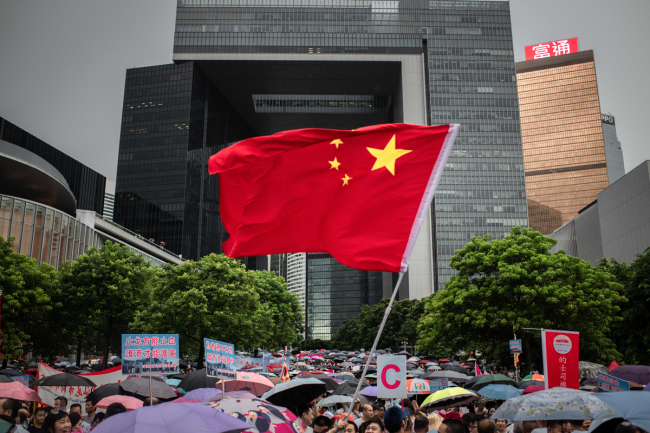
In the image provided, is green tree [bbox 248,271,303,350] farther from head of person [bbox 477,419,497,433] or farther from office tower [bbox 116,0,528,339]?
head of person [bbox 477,419,497,433]

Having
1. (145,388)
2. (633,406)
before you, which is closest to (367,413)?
(633,406)

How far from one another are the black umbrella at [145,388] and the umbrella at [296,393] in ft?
9.72

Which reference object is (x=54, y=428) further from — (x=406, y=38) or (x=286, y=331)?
(x=406, y=38)

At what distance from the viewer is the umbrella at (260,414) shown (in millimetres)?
6996

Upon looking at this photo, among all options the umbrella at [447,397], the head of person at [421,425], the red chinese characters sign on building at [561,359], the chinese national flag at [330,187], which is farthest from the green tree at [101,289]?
the head of person at [421,425]

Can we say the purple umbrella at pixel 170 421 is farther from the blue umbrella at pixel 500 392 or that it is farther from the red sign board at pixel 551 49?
the red sign board at pixel 551 49

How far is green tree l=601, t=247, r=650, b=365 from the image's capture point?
2884 centimetres

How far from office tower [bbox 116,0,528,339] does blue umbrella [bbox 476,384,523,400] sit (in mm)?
103948

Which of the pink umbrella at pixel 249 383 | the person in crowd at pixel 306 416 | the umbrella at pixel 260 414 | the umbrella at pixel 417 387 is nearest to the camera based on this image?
the umbrella at pixel 260 414

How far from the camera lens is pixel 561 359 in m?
10.9

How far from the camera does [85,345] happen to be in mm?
44125

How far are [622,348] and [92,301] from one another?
1227 inches

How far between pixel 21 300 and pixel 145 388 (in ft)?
66.7

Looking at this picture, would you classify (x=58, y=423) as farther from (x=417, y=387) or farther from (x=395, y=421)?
(x=417, y=387)
